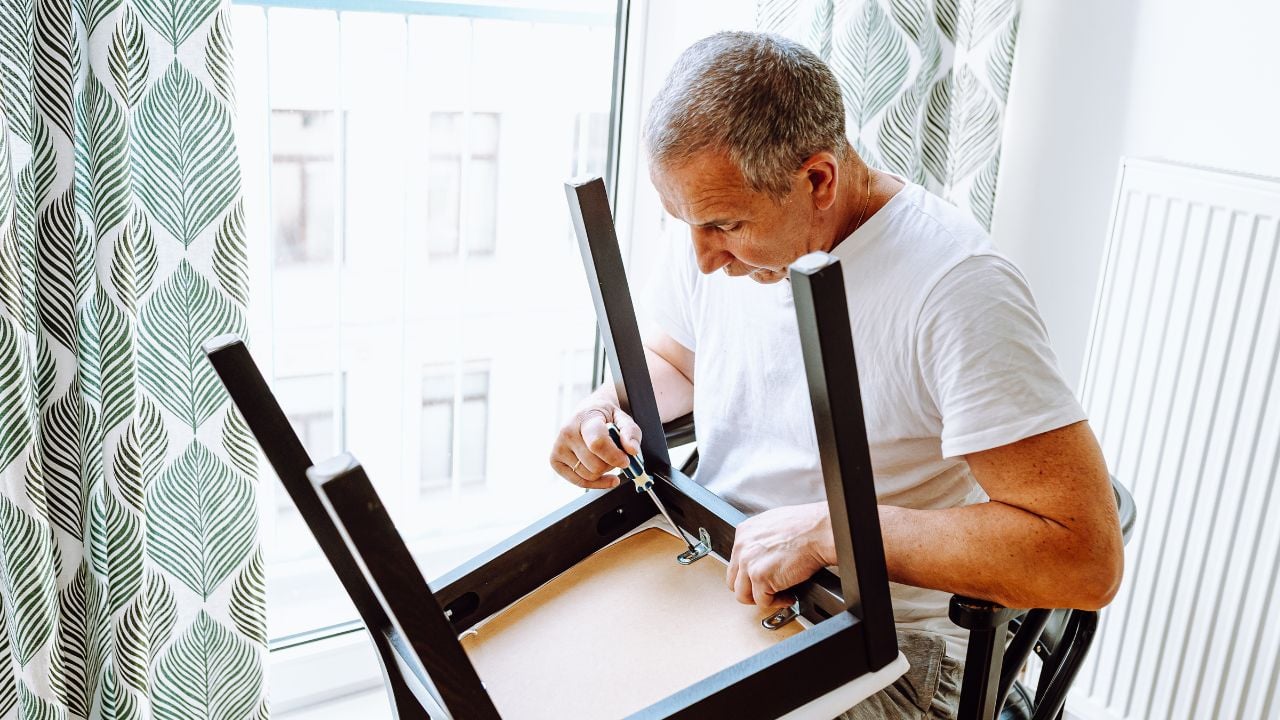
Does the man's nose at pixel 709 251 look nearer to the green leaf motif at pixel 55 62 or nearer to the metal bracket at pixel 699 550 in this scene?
the metal bracket at pixel 699 550

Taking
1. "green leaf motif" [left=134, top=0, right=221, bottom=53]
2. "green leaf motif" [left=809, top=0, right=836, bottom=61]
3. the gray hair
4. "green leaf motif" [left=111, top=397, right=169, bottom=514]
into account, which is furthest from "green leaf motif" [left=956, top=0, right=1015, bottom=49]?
"green leaf motif" [left=111, top=397, right=169, bottom=514]

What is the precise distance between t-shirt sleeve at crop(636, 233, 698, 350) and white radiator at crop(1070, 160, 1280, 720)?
2.46 ft

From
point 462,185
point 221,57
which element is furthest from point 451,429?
point 221,57

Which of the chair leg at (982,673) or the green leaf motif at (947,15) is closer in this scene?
the chair leg at (982,673)

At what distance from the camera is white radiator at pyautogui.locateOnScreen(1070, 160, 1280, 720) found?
5.05ft

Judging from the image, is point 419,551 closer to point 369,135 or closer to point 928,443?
point 369,135

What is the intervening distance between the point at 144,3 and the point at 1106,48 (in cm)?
147

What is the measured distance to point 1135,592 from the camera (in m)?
1.77

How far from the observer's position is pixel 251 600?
1.55 m

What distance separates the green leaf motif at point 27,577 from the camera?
129cm

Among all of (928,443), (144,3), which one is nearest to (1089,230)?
(928,443)

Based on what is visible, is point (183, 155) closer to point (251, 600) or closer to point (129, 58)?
point (129, 58)

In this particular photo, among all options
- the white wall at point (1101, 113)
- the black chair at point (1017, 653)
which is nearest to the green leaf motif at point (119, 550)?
the black chair at point (1017, 653)

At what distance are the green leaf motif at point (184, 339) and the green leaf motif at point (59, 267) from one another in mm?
89
